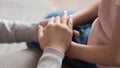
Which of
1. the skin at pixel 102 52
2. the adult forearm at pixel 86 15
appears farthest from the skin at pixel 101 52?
the adult forearm at pixel 86 15

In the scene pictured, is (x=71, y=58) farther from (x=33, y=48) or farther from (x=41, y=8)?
(x=41, y=8)

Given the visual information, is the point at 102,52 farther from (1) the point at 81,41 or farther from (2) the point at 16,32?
(2) the point at 16,32

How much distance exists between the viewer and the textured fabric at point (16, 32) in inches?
32.0

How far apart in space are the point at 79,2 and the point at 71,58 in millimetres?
1359

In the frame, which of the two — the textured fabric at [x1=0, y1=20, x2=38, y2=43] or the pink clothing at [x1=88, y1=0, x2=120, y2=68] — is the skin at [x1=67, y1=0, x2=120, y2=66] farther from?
the textured fabric at [x1=0, y1=20, x2=38, y2=43]

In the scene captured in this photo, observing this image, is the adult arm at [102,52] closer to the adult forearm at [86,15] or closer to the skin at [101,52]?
the skin at [101,52]

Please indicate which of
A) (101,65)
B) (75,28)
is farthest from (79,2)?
(101,65)

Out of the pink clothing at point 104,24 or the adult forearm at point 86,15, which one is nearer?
the pink clothing at point 104,24

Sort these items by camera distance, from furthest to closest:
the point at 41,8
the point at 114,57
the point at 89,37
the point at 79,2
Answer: the point at 79,2, the point at 41,8, the point at 89,37, the point at 114,57

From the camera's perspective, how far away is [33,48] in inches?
31.4

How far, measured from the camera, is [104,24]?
2.19 feet

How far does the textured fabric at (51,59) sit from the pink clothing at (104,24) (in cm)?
12

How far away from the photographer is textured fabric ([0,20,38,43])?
2.67 feet

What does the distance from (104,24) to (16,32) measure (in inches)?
12.3
